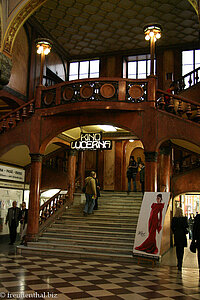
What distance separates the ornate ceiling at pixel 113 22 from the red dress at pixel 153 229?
964 cm

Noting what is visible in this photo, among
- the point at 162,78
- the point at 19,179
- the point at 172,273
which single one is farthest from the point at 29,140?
the point at 162,78

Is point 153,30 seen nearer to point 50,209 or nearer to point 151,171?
point 151,171

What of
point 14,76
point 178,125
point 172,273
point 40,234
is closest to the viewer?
point 172,273

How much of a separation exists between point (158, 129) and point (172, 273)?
4.40 meters

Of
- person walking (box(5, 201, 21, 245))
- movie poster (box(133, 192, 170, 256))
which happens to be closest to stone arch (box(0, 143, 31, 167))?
person walking (box(5, 201, 21, 245))

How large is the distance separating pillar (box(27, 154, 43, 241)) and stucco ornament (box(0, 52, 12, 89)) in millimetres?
2721

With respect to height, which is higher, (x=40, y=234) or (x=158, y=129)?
(x=158, y=129)

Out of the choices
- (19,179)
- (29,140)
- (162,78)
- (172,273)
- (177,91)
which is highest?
(162,78)

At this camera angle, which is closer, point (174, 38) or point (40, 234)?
point (40, 234)

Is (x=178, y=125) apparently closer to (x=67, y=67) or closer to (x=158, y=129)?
(x=158, y=129)

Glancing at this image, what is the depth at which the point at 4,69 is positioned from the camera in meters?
11.6

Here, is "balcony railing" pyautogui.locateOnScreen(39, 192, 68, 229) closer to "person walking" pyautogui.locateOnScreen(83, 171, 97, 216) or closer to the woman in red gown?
"person walking" pyautogui.locateOnScreen(83, 171, 97, 216)

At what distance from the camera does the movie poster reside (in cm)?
795

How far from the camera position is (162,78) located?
56.0 ft
